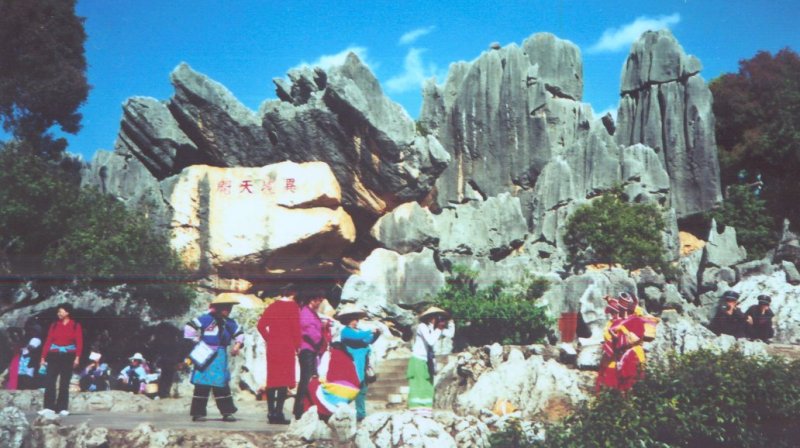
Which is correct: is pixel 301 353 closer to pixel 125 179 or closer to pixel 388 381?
pixel 388 381

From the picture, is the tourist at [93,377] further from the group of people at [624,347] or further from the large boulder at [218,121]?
the group of people at [624,347]

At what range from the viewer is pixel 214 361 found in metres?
7.00

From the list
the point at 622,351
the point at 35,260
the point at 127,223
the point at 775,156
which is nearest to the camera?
the point at 622,351

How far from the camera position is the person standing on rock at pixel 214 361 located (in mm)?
6973

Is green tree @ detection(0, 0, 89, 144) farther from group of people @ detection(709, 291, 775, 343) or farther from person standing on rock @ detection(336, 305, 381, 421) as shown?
group of people @ detection(709, 291, 775, 343)

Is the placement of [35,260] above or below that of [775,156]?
below

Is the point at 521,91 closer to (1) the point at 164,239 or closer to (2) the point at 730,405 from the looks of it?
(1) the point at 164,239

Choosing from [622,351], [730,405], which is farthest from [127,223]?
[730,405]

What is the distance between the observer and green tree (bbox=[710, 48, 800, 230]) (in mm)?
10555

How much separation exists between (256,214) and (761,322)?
25.5 feet

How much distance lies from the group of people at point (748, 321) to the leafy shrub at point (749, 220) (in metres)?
5.32

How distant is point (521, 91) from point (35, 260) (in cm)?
1453

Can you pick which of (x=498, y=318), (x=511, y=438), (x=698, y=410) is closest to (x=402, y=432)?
Result: (x=511, y=438)

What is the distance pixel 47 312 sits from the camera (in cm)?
990
